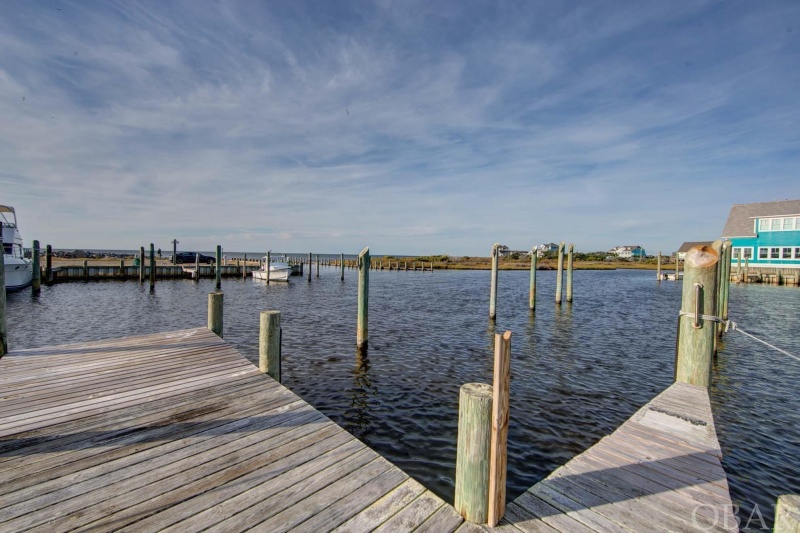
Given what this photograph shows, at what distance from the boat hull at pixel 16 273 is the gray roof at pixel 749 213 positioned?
224 feet

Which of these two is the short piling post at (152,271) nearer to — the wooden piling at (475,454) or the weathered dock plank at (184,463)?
the weathered dock plank at (184,463)

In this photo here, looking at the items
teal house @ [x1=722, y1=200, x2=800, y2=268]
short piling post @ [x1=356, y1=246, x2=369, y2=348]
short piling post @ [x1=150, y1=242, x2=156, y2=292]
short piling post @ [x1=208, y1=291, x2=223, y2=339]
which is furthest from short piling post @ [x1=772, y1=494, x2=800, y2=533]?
teal house @ [x1=722, y1=200, x2=800, y2=268]

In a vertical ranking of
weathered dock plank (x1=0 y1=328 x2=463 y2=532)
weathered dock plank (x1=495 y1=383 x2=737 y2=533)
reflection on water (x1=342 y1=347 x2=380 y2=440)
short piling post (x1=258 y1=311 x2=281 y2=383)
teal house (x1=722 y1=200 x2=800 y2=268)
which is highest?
teal house (x1=722 y1=200 x2=800 y2=268)

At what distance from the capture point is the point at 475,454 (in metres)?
3.23

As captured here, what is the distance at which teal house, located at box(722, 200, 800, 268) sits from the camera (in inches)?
1591

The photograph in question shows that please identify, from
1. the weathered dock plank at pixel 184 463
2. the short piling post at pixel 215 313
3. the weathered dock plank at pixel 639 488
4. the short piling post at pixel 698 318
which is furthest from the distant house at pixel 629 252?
the weathered dock plank at pixel 184 463

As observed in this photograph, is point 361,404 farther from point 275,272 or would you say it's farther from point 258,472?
point 275,272

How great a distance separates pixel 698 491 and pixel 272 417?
486cm

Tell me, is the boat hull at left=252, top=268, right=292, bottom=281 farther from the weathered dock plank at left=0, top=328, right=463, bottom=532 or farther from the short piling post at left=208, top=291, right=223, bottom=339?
the weathered dock plank at left=0, top=328, right=463, bottom=532

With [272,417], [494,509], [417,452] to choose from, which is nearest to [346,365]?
Answer: [417,452]

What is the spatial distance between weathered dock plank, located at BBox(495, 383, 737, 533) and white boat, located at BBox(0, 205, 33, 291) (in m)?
34.0

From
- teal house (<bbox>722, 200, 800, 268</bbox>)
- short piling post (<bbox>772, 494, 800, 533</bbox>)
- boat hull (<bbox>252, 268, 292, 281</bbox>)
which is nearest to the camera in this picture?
short piling post (<bbox>772, 494, 800, 533</bbox>)

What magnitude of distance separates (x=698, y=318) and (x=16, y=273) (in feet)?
120

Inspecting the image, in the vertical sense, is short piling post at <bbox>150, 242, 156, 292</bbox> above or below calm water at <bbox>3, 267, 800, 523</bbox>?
above
